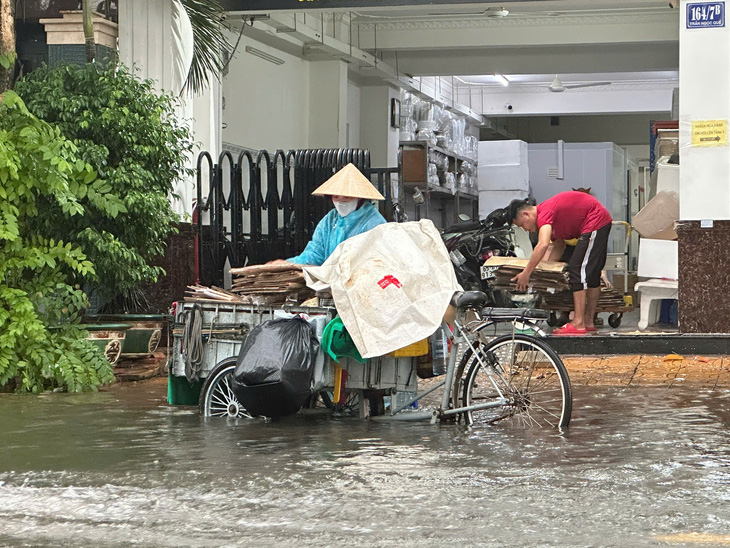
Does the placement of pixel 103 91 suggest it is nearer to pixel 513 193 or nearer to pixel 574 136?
pixel 513 193

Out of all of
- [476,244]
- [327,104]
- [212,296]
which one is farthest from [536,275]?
[327,104]

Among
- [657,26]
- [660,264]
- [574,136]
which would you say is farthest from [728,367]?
[574,136]

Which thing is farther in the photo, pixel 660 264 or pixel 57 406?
pixel 660 264

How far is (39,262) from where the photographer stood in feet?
29.2

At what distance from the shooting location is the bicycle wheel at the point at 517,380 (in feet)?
22.7

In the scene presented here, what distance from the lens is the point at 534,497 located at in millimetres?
4828

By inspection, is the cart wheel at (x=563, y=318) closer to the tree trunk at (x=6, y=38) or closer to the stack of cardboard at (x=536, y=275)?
the stack of cardboard at (x=536, y=275)

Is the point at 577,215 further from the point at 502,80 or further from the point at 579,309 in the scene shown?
the point at 502,80

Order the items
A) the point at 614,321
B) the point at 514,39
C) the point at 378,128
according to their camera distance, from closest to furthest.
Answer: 1. the point at 614,321
2. the point at 514,39
3. the point at 378,128

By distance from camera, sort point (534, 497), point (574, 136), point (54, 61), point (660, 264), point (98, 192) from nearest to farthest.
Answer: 1. point (534, 497)
2. point (98, 192)
3. point (54, 61)
4. point (660, 264)
5. point (574, 136)

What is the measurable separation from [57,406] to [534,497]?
4.43 m

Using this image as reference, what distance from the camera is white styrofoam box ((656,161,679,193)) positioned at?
13547 millimetres

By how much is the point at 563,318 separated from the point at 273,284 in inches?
293

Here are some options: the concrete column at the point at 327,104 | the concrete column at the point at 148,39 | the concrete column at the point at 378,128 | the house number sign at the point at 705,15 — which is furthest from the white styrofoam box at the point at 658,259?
the concrete column at the point at 378,128
